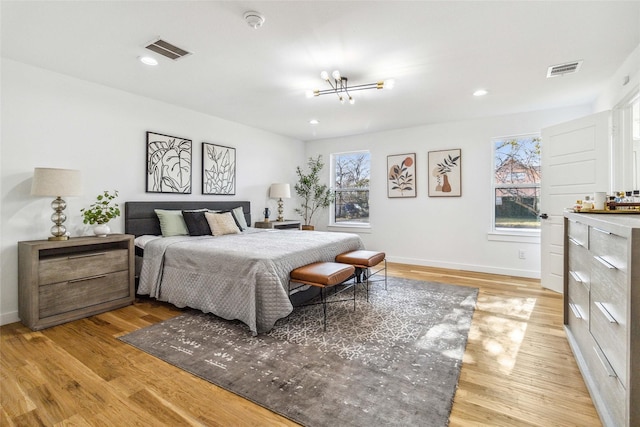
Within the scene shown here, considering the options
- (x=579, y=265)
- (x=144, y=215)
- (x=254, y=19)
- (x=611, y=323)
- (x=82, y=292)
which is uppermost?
(x=254, y=19)

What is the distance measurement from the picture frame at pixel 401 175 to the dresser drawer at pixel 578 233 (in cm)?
300

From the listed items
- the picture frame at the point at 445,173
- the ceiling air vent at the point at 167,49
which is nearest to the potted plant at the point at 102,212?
the ceiling air vent at the point at 167,49

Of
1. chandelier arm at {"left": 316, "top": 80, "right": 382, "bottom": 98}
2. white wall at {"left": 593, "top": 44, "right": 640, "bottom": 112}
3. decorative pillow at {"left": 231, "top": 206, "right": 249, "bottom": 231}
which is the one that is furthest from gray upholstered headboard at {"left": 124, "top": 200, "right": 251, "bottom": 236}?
white wall at {"left": 593, "top": 44, "right": 640, "bottom": 112}

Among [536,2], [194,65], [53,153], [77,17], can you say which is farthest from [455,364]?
[53,153]

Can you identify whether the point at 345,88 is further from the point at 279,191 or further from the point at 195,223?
the point at 279,191

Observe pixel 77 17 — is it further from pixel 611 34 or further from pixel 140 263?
pixel 611 34

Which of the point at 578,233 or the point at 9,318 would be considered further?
the point at 9,318

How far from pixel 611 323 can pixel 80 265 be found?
384 centimetres

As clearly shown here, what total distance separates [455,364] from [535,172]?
12.0ft

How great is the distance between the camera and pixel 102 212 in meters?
3.24

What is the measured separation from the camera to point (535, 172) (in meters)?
4.33

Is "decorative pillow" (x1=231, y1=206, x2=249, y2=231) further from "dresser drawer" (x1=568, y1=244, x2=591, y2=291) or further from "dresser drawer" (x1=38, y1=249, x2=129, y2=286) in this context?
"dresser drawer" (x1=568, y1=244, x2=591, y2=291)

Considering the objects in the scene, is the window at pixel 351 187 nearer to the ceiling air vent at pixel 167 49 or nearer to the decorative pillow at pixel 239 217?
the decorative pillow at pixel 239 217

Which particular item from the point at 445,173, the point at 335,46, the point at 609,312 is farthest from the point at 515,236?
the point at 335,46
